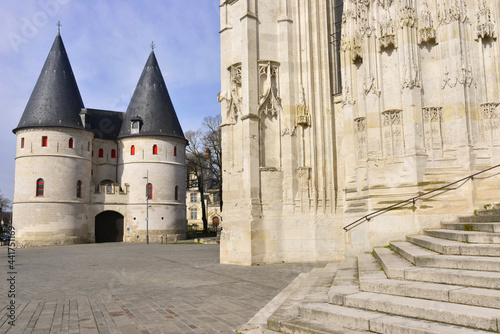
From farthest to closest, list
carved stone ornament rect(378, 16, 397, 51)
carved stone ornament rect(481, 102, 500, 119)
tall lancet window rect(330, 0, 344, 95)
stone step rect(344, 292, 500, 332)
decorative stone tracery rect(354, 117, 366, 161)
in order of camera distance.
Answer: tall lancet window rect(330, 0, 344, 95) < decorative stone tracery rect(354, 117, 366, 161) < carved stone ornament rect(378, 16, 397, 51) < carved stone ornament rect(481, 102, 500, 119) < stone step rect(344, 292, 500, 332)

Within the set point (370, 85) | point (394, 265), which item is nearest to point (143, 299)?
point (394, 265)

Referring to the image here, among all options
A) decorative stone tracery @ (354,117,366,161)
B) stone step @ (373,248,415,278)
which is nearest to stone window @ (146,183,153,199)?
decorative stone tracery @ (354,117,366,161)

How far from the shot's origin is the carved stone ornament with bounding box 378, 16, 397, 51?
1066 centimetres

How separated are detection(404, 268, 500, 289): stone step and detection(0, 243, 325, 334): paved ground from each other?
2.37 meters

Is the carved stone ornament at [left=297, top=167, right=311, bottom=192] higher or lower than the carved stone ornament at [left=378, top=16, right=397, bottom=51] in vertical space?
lower

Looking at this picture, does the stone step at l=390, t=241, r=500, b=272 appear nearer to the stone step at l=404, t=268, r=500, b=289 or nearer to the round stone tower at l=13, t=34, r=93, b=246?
the stone step at l=404, t=268, r=500, b=289

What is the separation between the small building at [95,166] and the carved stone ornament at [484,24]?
98.5 ft

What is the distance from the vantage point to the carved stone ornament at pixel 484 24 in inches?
401

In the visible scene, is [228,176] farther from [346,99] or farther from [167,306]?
[167,306]

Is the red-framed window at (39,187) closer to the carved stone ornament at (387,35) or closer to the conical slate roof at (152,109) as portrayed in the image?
the conical slate roof at (152,109)

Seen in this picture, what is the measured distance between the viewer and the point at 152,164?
138 feet

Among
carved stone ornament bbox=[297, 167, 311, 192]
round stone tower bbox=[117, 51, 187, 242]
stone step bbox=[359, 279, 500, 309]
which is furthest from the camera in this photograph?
round stone tower bbox=[117, 51, 187, 242]

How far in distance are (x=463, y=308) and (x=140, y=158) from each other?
40230mm

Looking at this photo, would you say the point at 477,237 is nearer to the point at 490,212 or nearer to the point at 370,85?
the point at 490,212
